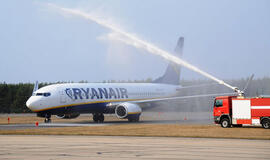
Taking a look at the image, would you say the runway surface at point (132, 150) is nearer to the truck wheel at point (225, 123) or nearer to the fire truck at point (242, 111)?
the fire truck at point (242, 111)

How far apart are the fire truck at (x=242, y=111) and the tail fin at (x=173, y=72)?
2423 cm

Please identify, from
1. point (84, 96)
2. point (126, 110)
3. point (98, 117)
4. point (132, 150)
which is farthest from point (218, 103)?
point (132, 150)

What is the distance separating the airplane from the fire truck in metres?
Answer: 14.8

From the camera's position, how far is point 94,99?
57.9 metres

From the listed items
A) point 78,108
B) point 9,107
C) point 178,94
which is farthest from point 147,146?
point 9,107

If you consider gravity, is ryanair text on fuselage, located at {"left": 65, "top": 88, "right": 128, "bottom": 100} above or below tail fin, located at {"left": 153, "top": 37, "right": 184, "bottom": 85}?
below

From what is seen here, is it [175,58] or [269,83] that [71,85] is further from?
[269,83]

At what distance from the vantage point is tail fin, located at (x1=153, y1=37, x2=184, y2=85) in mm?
70188

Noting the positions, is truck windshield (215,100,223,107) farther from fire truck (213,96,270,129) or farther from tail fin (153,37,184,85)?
tail fin (153,37,184,85)

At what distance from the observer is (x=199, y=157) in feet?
70.0

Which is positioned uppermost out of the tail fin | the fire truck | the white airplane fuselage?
the tail fin

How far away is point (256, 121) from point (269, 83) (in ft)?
145

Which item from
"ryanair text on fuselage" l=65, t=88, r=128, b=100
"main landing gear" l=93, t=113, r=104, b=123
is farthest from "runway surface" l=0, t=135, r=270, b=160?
"main landing gear" l=93, t=113, r=104, b=123

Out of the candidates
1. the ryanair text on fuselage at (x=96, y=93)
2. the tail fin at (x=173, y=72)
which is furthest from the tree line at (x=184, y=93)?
the ryanair text on fuselage at (x=96, y=93)
